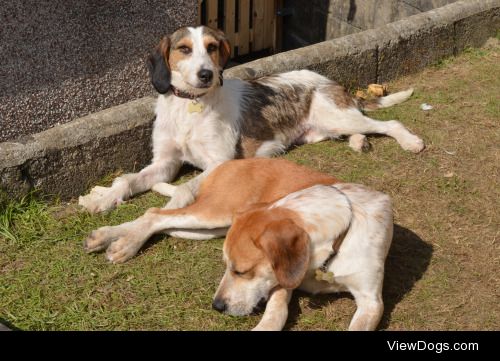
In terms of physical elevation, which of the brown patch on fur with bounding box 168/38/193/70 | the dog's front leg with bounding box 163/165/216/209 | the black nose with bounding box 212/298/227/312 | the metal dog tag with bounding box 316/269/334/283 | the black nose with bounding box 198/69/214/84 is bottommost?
the dog's front leg with bounding box 163/165/216/209

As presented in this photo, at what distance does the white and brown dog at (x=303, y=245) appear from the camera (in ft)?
14.2

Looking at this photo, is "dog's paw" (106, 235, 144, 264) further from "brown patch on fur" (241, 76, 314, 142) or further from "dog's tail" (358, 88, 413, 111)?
"dog's tail" (358, 88, 413, 111)

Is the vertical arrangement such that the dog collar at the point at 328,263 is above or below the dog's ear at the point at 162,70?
below

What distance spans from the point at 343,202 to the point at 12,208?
2.60 meters

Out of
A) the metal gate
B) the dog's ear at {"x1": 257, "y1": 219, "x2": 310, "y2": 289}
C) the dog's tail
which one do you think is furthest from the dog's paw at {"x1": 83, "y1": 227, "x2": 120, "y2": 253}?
the metal gate

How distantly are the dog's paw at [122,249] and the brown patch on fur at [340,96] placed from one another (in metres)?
2.86

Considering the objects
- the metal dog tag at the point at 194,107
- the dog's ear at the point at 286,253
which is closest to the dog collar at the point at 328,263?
the dog's ear at the point at 286,253

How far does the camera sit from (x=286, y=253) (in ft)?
14.1

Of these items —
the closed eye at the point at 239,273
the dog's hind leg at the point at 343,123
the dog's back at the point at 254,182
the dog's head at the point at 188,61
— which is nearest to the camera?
the closed eye at the point at 239,273

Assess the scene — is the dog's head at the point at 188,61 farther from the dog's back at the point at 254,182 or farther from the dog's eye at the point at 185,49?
the dog's back at the point at 254,182

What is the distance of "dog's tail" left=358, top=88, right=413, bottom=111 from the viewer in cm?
785

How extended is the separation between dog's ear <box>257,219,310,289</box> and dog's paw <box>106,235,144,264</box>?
1340mm

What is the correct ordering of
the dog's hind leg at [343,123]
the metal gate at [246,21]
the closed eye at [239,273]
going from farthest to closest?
the metal gate at [246,21] < the dog's hind leg at [343,123] < the closed eye at [239,273]

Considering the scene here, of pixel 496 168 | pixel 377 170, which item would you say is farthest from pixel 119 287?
pixel 496 168
